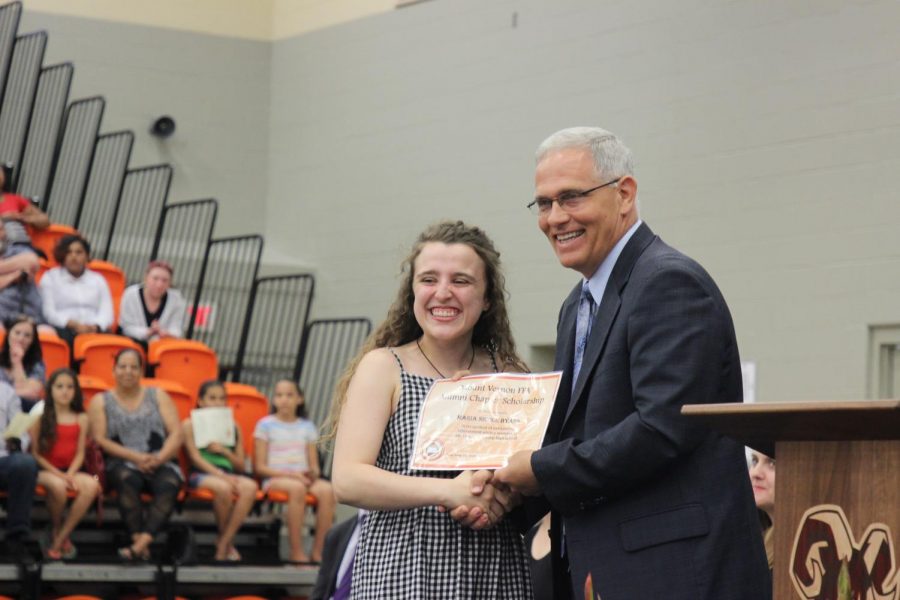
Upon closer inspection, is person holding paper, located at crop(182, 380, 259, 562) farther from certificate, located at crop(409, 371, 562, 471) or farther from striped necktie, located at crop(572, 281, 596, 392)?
striped necktie, located at crop(572, 281, 596, 392)

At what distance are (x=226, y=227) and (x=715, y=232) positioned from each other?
5.21 m

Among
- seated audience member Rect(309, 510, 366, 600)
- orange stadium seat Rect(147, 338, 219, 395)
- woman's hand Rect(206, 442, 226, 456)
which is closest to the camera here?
seated audience member Rect(309, 510, 366, 600)

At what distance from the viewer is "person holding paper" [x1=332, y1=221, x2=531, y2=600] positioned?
2930 millimetres

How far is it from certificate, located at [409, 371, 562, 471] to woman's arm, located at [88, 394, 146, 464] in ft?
18.5

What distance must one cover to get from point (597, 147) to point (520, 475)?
69cm

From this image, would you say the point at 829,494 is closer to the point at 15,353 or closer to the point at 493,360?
the point at 493,360

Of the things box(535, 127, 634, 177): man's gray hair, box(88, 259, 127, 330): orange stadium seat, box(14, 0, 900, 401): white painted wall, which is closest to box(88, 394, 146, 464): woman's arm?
box(88, 259, 127, 330): orange stadium seat

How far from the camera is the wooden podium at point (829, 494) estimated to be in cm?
206

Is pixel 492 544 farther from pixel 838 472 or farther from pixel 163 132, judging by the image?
pixel 163 132

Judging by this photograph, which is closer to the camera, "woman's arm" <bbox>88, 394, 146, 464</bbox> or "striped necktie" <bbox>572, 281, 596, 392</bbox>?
"striped necktie" <bbox>572, 281, 596, 392</bbox>

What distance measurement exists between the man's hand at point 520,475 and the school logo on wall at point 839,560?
0.69 m

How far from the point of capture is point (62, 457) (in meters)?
7.98

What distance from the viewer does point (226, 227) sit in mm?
12242

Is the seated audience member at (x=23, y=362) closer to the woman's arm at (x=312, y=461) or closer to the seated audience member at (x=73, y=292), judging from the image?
the seated audience member at (x=73, y=292)
